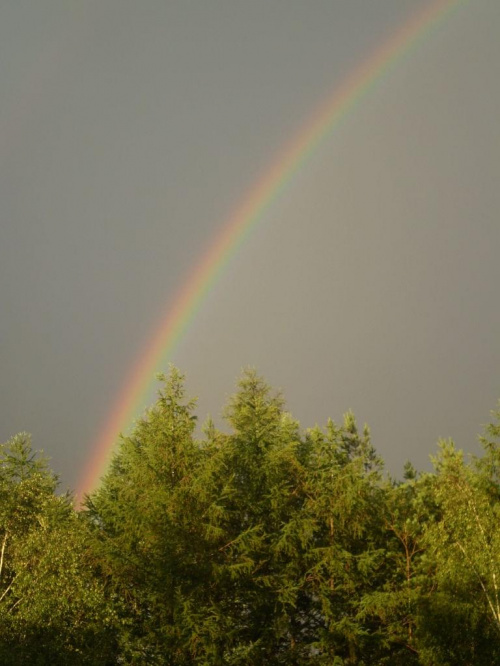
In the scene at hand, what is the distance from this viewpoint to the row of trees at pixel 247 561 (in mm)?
18422

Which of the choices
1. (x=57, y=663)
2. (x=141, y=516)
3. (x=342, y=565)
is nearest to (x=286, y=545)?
(x=342, y=565)

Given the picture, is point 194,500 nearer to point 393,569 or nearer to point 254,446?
point 254,446

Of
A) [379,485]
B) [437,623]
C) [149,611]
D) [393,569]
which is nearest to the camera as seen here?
[437,623]

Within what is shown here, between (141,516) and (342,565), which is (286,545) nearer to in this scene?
(342,565)

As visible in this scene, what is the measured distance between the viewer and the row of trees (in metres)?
18.4

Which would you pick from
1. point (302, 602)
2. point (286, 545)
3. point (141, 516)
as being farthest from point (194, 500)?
point (302, 602)

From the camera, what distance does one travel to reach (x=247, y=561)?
1908 centimetres

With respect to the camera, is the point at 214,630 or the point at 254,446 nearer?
the point at 214,630

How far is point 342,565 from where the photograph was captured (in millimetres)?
19688

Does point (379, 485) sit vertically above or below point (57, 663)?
above

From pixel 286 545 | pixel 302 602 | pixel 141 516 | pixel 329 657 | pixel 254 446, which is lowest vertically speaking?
pixel 329 657

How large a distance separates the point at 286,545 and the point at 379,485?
5440 mm

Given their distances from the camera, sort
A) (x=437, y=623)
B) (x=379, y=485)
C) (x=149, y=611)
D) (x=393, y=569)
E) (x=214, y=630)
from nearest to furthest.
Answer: (x=214, y=630), (x=437, y=623), (x=149, y=611), (x=393, y=569), (x=379, y=485)

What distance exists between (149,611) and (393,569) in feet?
27.0
